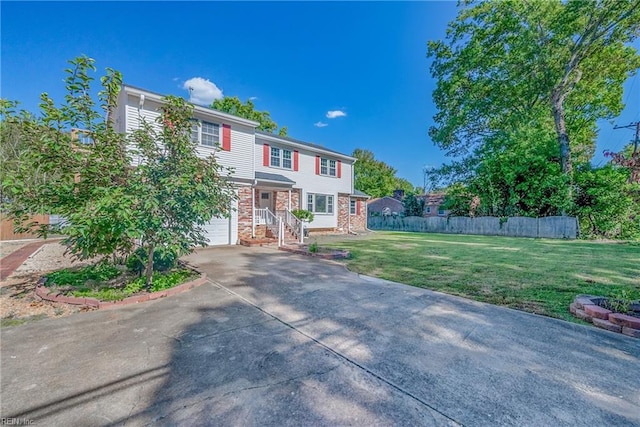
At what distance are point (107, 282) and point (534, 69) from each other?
81.3 ft

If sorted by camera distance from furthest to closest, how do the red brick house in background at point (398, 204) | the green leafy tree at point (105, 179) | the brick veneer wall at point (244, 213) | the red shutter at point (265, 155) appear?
the red brick house in background at point (398, 204) < the red shutter at point (265, 155) < the brick veneer wall at point (244, 213) < the green leafy tree at point (105, 179)

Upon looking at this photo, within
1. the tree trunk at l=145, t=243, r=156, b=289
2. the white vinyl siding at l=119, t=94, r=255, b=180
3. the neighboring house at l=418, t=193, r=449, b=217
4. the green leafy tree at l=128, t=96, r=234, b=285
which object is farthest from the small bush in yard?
the neighboring house at l=418, t=193, r=449, b=217

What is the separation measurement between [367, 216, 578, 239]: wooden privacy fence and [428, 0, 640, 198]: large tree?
1.91 m

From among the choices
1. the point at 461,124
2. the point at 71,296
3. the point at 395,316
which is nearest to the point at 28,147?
the point at 71,296

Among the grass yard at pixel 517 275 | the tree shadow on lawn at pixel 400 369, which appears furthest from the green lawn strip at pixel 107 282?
the grass yard at pixel 517 275

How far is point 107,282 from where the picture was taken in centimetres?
519

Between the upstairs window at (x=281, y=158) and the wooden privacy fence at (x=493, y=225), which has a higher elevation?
the upstairs window at (x=281, y=158)

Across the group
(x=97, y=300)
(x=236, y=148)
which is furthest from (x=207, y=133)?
(x=97, y=300)

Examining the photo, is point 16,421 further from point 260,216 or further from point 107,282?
Answer: point 260,216

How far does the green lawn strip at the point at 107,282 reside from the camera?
4.60 metres

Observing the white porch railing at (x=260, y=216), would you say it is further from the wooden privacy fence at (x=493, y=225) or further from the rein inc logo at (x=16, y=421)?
the wooden privacy fence at (x=493, y=225)

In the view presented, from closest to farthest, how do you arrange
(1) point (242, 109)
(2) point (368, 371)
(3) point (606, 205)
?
(2) point (368, 371) < (3) point (606, 205) < (1) point (242, 109)

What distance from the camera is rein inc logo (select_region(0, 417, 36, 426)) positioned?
1891 millimetres

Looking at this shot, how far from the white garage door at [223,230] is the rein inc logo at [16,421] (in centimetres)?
949
